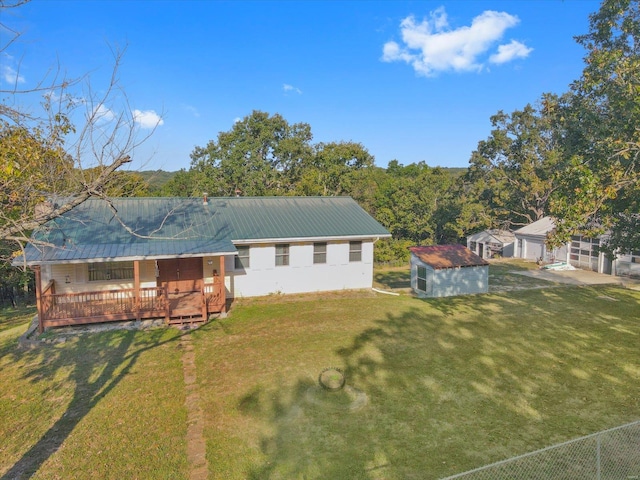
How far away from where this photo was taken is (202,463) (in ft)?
22.1

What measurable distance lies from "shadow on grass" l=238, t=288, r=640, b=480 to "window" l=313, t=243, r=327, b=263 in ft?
15.8

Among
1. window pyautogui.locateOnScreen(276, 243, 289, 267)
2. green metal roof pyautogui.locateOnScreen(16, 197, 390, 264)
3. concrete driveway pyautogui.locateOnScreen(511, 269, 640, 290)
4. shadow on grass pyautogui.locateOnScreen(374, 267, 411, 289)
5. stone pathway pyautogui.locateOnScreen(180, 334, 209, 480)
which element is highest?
green metal roof pyautogui.locateOnScreen(16, 197, 390, 264)

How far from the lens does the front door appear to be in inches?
620

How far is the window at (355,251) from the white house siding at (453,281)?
9.61 feet

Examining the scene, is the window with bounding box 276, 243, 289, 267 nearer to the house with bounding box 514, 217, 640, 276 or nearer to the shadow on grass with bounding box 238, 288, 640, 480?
the shadow on grass with bounding box 238, 288, 640, 480

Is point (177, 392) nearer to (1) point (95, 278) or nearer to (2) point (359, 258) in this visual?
(1) point (95, 278)

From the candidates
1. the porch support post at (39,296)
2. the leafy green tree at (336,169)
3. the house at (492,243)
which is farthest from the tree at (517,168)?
the porch support post at (39,296)

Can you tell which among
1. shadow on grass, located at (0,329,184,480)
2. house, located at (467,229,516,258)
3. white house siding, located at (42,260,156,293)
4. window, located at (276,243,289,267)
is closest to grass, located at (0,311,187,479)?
shadow on grass, located at (0,329,184,480)

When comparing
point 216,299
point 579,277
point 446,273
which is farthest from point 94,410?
point 579,277

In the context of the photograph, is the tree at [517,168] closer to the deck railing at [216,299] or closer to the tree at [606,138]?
the tree at [606,138]

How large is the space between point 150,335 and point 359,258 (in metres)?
9.87

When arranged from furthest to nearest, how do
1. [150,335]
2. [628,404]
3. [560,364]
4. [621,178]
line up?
1. [150,335]
2. [621,178]
3. [560,364]
4. [628,404]

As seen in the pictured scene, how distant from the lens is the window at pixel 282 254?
17703mm

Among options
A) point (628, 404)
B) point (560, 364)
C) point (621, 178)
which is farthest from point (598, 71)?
point (628, 404)
